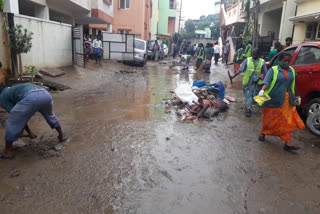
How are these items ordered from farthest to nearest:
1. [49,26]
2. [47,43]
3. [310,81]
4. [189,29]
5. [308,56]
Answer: [189,29], [49,26], [47,43], [308,56], [310,81]

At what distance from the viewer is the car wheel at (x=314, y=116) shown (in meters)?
5.02

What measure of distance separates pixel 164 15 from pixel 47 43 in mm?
36400

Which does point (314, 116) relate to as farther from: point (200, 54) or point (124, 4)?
point (124, 4)

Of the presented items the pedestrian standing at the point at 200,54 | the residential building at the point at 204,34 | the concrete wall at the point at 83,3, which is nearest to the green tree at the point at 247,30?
the pedestrian standing at the point at 200,54

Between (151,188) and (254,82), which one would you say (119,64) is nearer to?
(254,82)

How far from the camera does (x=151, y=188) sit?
10.6 ft

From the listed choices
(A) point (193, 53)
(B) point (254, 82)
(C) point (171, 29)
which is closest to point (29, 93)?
(B) point (254, 82)

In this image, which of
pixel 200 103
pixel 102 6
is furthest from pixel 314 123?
pixel 102 6

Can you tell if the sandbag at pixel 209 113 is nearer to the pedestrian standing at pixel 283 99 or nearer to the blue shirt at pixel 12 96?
the pedestrian standing at pixel 283 99

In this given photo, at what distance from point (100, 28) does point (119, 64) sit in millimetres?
8731

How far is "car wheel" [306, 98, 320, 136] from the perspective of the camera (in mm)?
5023

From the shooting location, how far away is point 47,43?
11.1 m

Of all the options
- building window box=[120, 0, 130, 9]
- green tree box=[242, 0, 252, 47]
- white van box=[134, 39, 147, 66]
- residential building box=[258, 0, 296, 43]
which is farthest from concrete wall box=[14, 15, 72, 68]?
building window box=[120, 0, 130, 9]

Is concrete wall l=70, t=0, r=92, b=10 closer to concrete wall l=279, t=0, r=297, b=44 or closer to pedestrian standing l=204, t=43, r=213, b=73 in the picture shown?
pedestrian standing l=204, t=43, r=213, b=73
